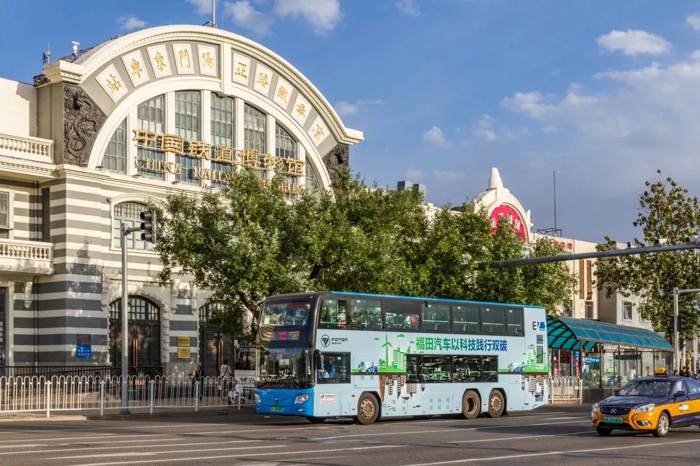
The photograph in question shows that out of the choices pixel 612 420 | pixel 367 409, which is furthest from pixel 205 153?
pixel 612 420

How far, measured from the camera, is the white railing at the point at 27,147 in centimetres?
3850

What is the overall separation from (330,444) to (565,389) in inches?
1147

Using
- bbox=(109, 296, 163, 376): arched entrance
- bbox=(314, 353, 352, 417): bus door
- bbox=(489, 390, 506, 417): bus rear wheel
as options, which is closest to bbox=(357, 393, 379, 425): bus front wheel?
bbox=(314, 353, 352, 417): bus door

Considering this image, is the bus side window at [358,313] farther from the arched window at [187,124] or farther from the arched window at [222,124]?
the arched window at [222,124]

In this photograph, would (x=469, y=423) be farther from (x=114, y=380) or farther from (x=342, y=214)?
(x=114, y=380)

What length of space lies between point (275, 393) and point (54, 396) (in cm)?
972

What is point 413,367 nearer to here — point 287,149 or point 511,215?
point 287,149

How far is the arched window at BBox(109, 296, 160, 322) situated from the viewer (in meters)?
42.4

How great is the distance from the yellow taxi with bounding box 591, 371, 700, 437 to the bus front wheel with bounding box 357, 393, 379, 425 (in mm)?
7378

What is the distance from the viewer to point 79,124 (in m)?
40.6

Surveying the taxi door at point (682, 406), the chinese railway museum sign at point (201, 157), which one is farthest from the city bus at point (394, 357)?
the chinese railway museum sign at point (201, 157)

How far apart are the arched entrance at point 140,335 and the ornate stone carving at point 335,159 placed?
11680 millimetres

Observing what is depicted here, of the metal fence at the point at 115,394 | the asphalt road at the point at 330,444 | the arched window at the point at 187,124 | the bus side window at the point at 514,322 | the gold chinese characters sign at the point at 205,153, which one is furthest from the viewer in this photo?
the arched window at the point at 187,124

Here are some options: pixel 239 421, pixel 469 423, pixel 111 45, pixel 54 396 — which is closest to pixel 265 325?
pixel 239 421
